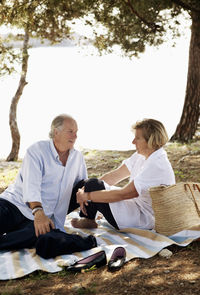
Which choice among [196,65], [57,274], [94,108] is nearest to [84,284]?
[57,274]

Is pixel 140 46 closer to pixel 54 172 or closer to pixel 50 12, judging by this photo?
pixel 50 12

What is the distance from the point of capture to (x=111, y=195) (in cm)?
366

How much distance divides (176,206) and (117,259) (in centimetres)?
79

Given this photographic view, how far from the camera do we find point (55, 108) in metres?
30.2

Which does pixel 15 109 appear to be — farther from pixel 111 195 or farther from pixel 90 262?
pixel 90 262

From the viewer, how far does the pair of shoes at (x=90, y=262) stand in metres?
3.11

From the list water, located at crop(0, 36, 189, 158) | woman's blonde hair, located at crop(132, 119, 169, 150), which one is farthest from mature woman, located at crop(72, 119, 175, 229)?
water, located at crop(0, 36, 189, 158)

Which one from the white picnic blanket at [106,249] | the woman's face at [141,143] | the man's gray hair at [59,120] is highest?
the man's gray hair at [59,120]

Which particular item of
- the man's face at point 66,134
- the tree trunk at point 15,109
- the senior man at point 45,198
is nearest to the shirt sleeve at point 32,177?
the senior man at point 45,198

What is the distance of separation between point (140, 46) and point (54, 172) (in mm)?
8297

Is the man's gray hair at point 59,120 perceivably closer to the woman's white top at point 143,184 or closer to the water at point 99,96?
the woman's white top at point 143,184

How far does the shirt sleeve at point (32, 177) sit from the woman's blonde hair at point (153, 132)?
98 centimetres

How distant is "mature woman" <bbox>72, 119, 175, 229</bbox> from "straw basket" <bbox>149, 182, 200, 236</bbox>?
0.39ft

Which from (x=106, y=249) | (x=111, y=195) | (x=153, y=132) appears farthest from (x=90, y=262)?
(x=153, y=132)
